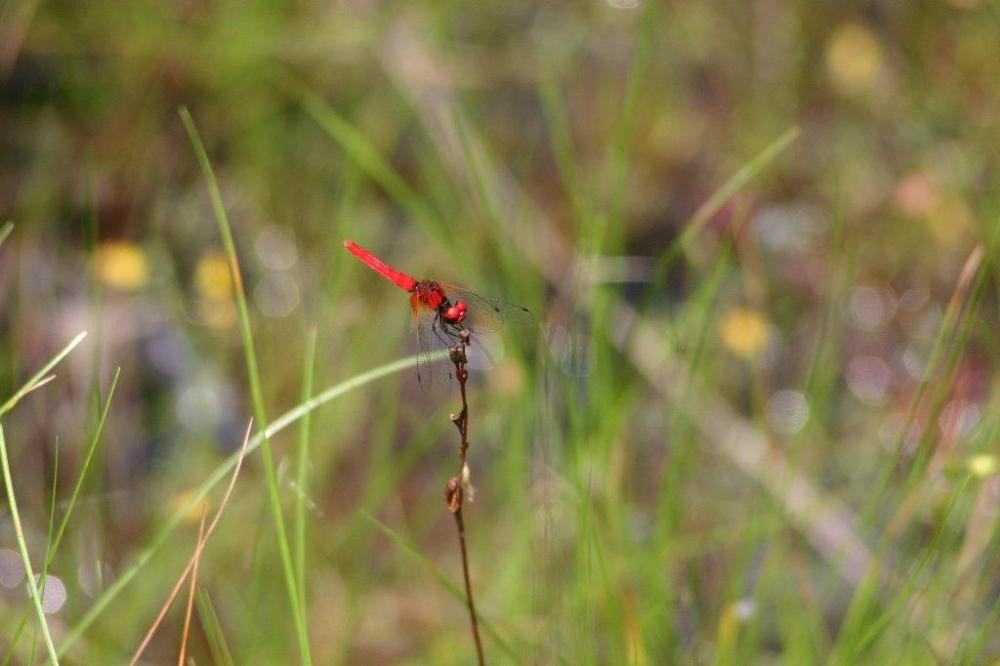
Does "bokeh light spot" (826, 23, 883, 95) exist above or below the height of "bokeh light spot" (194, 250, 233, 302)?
above

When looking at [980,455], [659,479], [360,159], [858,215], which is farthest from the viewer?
[858,215]

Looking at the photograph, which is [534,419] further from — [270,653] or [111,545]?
[111,545]

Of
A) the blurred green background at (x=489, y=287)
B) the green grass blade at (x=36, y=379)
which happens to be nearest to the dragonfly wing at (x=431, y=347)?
the blurred green background at (x=489, y=287)

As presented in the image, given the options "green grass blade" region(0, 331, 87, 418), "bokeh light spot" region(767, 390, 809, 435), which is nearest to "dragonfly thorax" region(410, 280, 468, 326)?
"green grass blade" region(0, 331, 87, 418)

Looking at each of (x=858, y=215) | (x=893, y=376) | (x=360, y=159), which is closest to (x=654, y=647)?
(x=360, y=159)

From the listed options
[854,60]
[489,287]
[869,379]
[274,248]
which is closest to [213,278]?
[274,248]

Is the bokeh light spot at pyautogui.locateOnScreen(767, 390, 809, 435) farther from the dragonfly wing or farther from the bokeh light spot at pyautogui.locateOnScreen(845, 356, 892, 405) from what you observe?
the dragonfly wing

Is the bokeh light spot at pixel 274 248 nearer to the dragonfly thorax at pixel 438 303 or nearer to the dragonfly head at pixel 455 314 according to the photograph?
the dragonfly thorax at pixel 438 303
